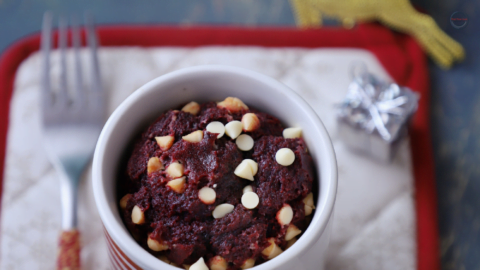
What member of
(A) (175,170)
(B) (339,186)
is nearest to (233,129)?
(A) (175,170)

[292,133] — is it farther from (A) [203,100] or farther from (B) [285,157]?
(A) [203,100]

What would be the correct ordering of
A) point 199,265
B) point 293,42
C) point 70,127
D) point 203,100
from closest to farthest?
point 199,265, point 203,100, point 70,127, point 293,42

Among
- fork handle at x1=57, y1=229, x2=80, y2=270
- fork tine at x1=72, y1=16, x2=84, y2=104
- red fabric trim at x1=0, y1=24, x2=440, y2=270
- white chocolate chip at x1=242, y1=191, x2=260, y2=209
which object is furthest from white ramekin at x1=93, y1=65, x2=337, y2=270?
red fabric trim at x1=0, y1=24, x2=440, y2=270

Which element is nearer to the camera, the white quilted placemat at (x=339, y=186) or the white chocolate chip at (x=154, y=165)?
the white chocolate chip at (x=154, y=165)

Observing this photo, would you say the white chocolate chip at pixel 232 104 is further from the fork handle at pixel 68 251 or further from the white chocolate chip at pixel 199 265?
the fork handle at pixel 68 251

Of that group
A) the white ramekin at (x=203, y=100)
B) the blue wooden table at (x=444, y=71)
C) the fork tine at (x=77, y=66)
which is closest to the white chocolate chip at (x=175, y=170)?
the white ramekin at (x=203, y=100)

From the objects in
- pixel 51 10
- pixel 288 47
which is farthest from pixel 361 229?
pixel 51 10
